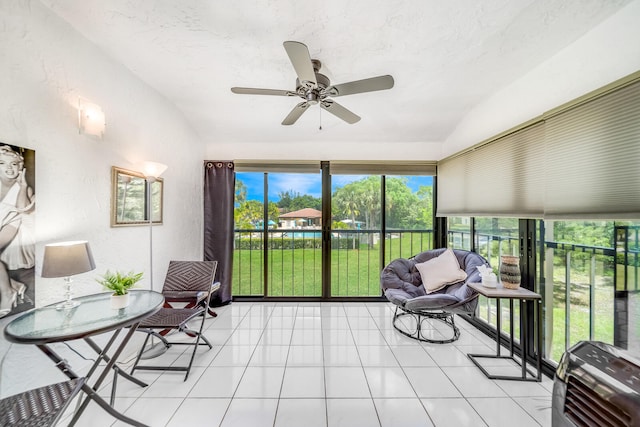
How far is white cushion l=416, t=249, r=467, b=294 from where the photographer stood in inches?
117

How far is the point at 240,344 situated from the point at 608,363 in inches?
103

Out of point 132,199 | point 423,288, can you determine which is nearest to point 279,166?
point 132,199

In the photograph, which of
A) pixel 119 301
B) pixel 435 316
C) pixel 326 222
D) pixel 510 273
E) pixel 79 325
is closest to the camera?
pixel 79 325

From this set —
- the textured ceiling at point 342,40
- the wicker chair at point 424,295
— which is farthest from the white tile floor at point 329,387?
the textured ceiling at point 342,40

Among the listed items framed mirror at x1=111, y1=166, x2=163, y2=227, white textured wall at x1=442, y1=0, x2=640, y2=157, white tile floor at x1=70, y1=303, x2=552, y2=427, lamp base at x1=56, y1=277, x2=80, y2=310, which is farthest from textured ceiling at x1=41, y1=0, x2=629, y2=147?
white tile floor at x1=70, y1=303, x2=552, y2=427

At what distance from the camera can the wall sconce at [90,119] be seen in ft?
5.99

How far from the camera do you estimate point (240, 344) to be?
2584 mm

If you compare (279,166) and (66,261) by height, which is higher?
(279,166)

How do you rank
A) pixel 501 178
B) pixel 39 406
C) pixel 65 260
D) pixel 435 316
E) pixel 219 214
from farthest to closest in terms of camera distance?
1. pixel 219 214
2. pixel 435 316
3. pixel 501 178
4. pixel 65 260
5. pixel 39 406

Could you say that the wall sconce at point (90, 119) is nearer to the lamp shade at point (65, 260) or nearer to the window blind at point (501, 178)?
the lamp shade at point (65, 260)

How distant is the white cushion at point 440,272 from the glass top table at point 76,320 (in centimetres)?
276

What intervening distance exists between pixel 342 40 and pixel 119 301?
232 centimetres

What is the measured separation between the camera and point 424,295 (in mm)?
3014

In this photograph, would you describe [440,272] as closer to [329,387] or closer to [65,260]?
[329,387]
